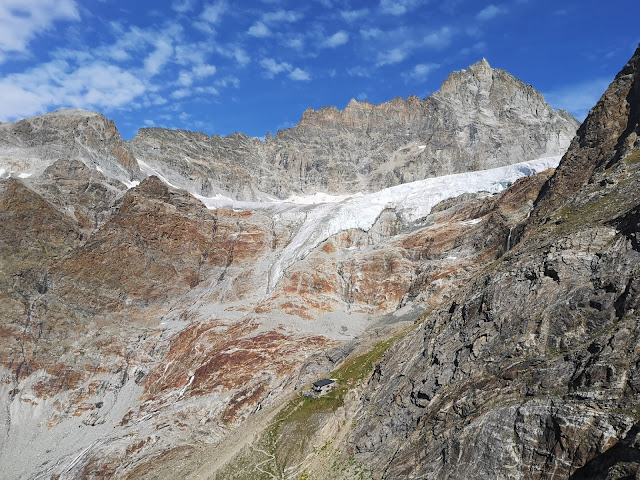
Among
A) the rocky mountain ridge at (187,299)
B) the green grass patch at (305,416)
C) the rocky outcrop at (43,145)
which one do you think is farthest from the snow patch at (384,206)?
the rocky outcrop at (43,145)

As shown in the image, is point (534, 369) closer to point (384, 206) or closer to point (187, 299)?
point (187, 299)

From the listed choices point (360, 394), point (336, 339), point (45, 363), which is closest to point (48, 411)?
point (45, 363)

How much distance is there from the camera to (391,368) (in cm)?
3897

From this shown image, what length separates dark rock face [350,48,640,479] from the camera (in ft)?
65.0

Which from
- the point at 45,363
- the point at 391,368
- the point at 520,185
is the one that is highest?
the point at 520,185

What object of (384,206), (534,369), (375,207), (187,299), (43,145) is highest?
(43,145)

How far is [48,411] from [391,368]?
75877mm

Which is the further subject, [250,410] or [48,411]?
[48,411]

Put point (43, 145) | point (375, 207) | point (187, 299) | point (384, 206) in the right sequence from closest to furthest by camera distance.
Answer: point (187, 299)
point (375, 207)
point (384, 206)
point (43, 145)

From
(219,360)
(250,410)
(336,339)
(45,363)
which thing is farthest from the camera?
(45,363)

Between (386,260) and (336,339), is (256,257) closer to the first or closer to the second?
(386,260)

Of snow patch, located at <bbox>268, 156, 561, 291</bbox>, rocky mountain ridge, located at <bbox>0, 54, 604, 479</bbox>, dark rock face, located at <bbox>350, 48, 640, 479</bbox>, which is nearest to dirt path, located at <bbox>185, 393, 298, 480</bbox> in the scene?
rocky mountain ridge, located at <bbox>0, 54, 604, 479</bbox>

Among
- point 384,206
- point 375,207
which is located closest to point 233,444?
point 375,207

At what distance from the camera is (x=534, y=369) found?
24.5 meters
